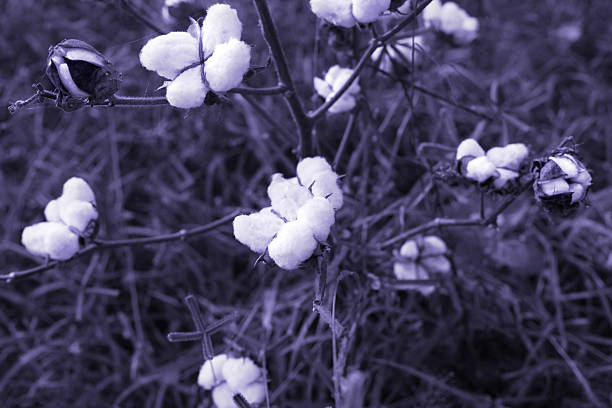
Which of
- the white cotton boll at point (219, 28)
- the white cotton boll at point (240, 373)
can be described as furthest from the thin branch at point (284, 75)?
the white cotton boll at point (240, 373)

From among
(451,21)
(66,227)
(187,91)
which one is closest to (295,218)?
(187,91)

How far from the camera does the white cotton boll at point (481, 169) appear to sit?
0.80 metres

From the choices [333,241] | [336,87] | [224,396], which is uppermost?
[336,87]

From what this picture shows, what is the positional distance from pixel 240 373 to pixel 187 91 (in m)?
0.44

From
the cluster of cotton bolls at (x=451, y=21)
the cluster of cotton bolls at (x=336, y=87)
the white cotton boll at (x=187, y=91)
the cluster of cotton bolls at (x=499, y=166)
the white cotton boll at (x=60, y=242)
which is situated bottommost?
the white cotton boll at (x=60, y=242)

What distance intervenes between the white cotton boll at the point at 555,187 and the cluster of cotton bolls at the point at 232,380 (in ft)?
1.59

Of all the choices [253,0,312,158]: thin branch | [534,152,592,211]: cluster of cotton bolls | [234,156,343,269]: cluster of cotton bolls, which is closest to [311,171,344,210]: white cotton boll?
[234,156,343,269]: cluster of cotton bolls

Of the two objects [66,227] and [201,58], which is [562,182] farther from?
[66,227]

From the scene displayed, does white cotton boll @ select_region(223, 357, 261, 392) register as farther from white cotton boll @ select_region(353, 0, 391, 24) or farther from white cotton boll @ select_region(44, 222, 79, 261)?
white cotton boll @ select_region(353, 0, 391, 24)

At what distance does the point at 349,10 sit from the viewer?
78 centimetres

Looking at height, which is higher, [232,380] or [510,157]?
[510,157]

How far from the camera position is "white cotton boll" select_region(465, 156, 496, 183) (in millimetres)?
805

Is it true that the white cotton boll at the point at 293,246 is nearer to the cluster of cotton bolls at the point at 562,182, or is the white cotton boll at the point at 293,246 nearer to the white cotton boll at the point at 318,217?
the white cotton boll at the point at 318,217

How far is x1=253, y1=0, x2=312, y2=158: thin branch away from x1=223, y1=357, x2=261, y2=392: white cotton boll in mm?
331
